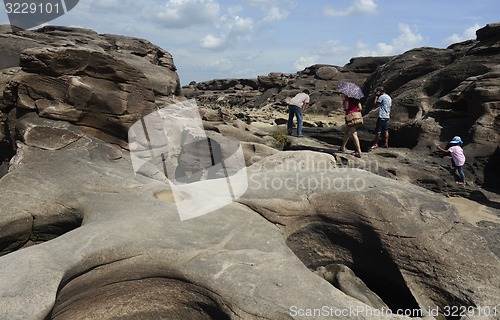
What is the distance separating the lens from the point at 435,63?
15672 millimetres

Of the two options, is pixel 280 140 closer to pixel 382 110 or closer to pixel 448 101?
pixel 382 110

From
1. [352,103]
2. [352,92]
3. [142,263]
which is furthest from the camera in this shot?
[352,103]

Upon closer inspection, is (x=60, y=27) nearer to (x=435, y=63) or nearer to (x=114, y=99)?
(x=114, y=99)

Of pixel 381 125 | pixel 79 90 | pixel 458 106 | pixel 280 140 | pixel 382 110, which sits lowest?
pixel 280 140

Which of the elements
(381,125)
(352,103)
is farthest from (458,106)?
(352,103)

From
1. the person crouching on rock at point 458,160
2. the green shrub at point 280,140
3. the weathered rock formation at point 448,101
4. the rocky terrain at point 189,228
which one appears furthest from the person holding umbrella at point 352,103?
the weathered rock formation at point 448,101

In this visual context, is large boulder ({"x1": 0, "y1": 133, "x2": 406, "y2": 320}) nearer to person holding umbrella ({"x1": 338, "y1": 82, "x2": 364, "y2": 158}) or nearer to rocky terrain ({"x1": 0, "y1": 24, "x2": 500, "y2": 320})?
rocky terrain ({"x1": 0, "y1": 24, "x2": 500, "y2": 320})

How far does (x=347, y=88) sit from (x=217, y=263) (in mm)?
5903

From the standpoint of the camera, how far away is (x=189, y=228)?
426 centimetres

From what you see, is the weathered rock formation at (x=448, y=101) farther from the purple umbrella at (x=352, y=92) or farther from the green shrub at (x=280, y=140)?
the purple umbrella at (x=352, y=92)

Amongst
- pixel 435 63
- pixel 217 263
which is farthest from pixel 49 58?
pixel 435 63

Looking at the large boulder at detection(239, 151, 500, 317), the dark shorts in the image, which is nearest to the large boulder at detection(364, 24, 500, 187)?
the dark shorts

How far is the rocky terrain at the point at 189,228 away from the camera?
3.50 meters

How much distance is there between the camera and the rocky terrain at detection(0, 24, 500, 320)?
350 cm
